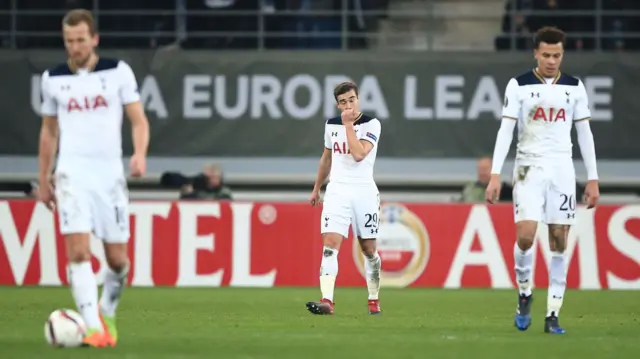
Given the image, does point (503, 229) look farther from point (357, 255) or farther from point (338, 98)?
point (338, 98)

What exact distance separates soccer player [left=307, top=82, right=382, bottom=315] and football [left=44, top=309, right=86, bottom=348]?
13.9 ft

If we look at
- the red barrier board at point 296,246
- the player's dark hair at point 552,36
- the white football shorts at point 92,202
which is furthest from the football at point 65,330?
the red barrier board at point 296,246

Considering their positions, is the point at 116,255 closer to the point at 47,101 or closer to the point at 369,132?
the point at 47,101

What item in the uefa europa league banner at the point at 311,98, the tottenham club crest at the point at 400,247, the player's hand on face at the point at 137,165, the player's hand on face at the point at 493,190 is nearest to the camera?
the player's hand on face at the point at 137,165

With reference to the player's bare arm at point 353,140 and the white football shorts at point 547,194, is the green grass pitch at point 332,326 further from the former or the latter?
the player's bare arm at point 353,140

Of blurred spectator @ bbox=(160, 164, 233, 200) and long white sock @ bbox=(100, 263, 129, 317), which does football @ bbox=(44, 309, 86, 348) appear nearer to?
long white sock @ bbox=(100, 263, 129, 317)

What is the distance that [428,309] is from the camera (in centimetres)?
1464

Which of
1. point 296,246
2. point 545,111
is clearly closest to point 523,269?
point 545,111

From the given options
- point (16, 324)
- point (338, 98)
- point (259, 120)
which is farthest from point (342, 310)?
point (259, 120)

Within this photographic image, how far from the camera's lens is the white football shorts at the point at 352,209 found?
43.6 ft

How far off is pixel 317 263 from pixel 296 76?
439cm

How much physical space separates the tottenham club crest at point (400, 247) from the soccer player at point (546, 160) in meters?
8.13

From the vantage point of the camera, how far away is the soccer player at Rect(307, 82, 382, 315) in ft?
43.2

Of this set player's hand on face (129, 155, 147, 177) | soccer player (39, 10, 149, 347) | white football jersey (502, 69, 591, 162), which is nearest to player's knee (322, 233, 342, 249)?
white football jersey (502, 69, 591, 162)
